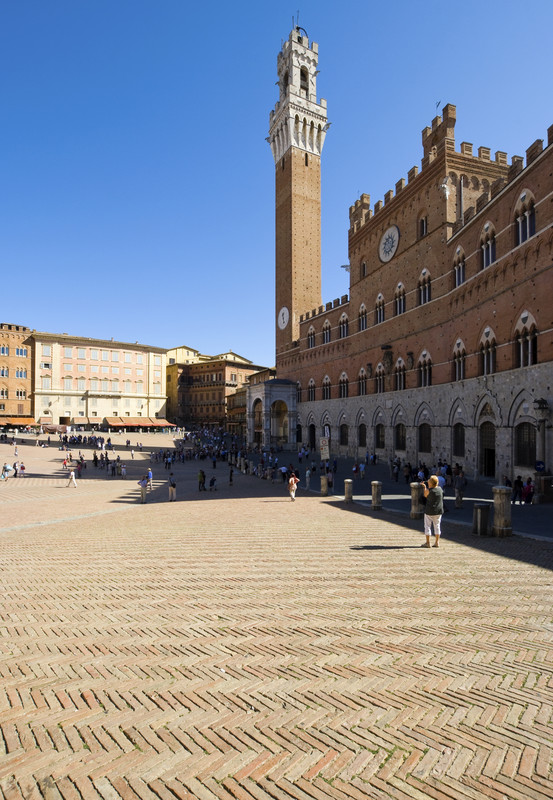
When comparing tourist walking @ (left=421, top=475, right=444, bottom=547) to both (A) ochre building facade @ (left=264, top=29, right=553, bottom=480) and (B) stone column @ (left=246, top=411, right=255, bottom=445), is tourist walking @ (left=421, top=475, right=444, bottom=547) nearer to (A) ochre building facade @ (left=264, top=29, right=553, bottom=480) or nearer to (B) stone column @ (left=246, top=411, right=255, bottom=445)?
(A) ochre building facade @ (left=264, top=29, right=553, bottom=480)

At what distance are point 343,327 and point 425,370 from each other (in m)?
14.7

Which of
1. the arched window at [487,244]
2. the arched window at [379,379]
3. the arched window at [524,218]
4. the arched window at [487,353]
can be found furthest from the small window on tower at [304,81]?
the arched window at [487,353]

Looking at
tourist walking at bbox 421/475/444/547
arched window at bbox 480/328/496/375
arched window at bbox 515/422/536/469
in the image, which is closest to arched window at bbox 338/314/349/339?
arched window at bbox 480/328/496/375

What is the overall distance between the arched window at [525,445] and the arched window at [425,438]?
866 cm

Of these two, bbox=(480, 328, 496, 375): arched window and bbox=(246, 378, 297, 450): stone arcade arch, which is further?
bbox=(246, 378, 297, 450): stone arcade arch

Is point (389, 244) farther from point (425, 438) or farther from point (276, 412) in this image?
point (276, 412)

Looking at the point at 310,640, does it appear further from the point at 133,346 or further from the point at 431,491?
the point at 133,346

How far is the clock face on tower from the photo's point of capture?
181ft

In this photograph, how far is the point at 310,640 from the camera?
19.2ft

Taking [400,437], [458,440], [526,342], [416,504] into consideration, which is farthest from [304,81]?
[416,504]

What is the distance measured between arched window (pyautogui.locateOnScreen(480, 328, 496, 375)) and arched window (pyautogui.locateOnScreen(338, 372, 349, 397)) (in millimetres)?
19162

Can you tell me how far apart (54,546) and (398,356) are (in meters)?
26.5

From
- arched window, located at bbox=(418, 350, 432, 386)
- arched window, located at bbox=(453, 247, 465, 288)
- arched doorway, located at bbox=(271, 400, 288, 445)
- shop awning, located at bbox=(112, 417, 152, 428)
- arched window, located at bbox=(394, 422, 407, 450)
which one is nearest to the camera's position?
arched window, located at bbox=(453, 247, 465, 288)

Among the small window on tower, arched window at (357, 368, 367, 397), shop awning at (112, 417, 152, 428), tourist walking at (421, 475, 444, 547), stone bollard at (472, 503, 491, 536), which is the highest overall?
the small window on tower
